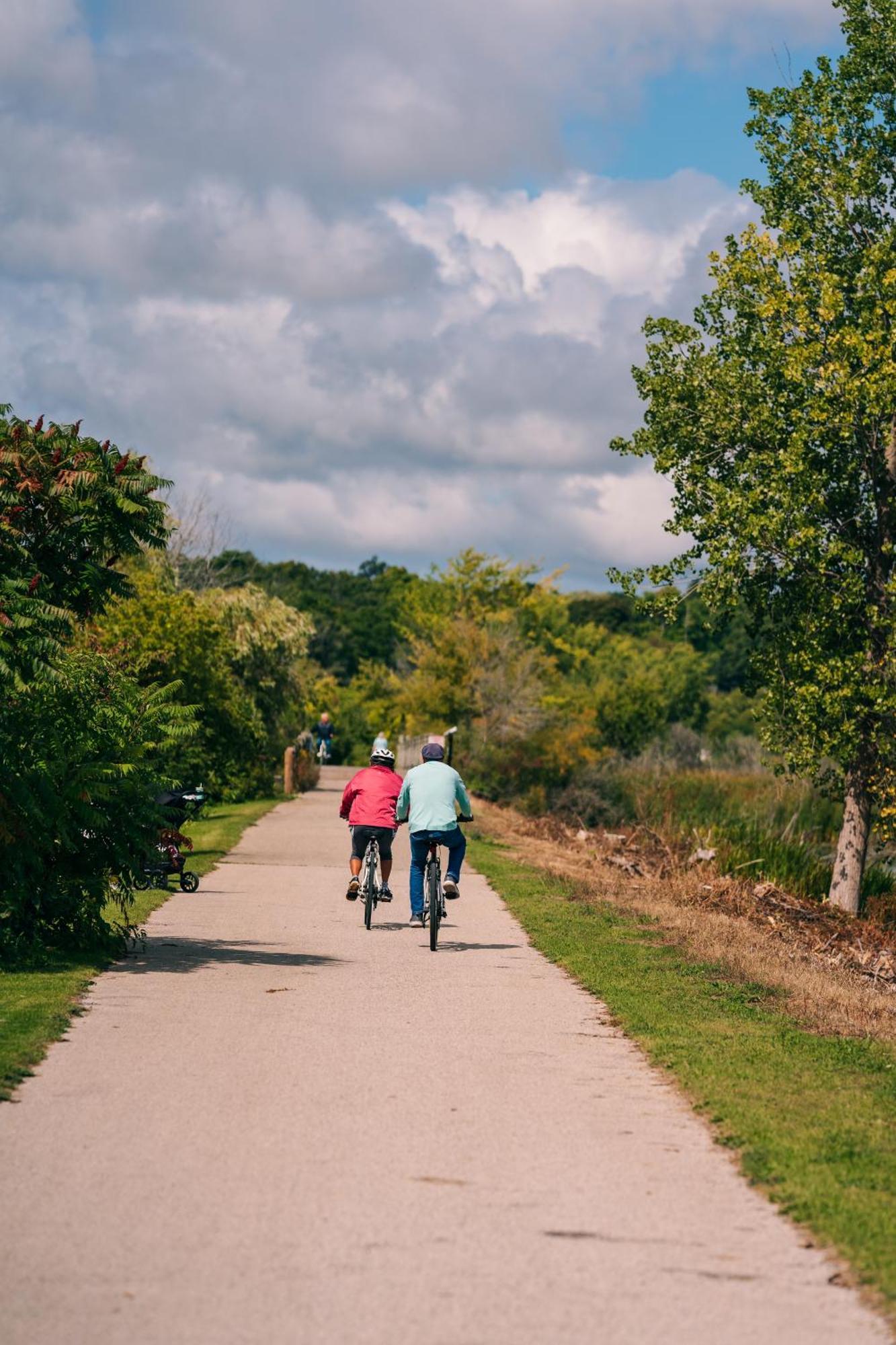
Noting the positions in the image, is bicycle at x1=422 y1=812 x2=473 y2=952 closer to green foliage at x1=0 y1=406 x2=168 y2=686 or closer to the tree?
green foliage at x1=0 y1=406 x2=168 y2=686

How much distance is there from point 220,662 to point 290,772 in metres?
12.7

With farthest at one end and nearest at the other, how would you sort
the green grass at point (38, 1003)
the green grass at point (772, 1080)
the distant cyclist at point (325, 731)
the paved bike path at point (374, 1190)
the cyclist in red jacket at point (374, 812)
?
1. the distant cyclist at point (325, 731)
2. the cyclist in red jacket at point (374, 812)
3. the green grass at point (38, 1003)
4. the green grass at point (772, 1080)
5. the paved bike path at point (374, 1190)

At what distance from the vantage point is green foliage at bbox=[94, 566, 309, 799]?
29.2m

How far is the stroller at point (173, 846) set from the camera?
13859 millimetres

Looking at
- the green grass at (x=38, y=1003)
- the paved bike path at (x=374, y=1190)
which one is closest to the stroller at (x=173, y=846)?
the green grass at (x=38, y=1003)

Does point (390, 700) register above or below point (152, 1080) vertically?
above

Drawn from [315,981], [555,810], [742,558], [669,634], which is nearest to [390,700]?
[555,810]

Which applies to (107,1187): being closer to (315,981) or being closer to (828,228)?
(315,981)

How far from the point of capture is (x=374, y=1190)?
249 inches

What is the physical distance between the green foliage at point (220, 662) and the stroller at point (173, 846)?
42cm

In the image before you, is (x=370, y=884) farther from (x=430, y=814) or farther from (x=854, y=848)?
(x=854, y=848)

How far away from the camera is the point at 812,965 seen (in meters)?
16.2

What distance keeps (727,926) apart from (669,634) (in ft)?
352

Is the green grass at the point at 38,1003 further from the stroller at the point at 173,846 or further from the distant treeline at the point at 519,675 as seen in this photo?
the distant treeline at the point at 519,675
